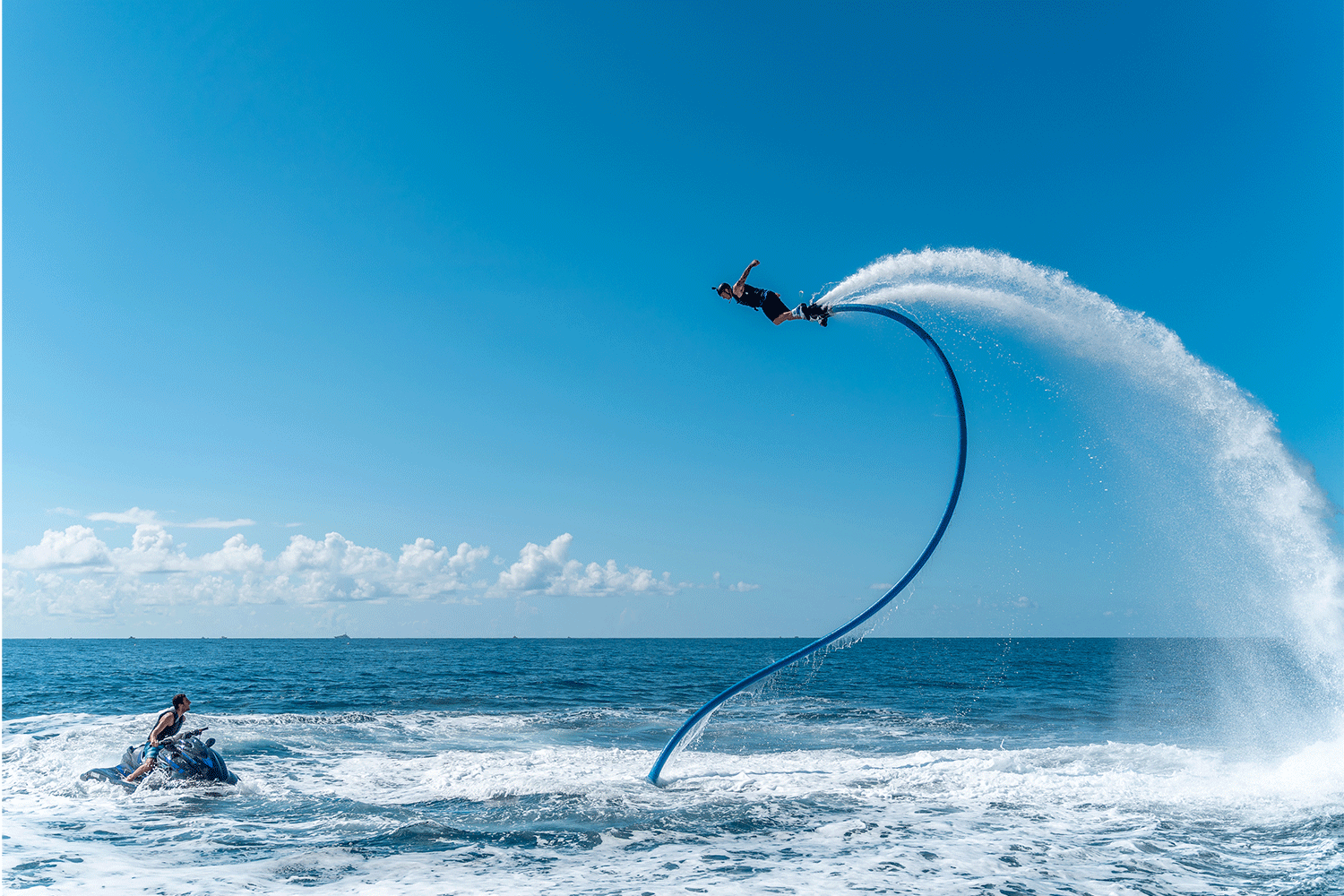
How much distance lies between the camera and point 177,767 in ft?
48.6

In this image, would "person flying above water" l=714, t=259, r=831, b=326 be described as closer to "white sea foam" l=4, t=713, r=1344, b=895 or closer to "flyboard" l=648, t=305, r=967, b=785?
"flyboard" l=648, t=305, r=967, b=785

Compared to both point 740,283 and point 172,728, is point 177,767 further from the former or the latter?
point 740,283

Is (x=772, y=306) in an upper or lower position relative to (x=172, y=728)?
upper

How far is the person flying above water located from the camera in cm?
1135

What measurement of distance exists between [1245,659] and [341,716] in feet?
98.2

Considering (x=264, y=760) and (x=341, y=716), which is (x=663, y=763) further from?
(x=341, y=716)

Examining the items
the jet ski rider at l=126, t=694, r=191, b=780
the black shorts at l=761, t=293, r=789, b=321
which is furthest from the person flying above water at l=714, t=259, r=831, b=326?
the jet ski rider at l=126, t=694, r=191, b=780

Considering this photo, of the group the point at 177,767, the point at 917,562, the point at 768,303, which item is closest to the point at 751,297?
the point at 768,303

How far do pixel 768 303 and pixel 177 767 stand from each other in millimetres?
15366

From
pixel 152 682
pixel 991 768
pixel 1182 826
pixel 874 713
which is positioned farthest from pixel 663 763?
pixel 152 682

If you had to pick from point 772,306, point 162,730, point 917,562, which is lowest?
point 162,730

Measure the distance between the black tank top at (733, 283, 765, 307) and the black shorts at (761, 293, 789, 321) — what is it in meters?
0.07

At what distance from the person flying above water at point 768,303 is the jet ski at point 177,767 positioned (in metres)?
14.1

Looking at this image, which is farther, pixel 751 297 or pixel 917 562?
pixel 917 562
